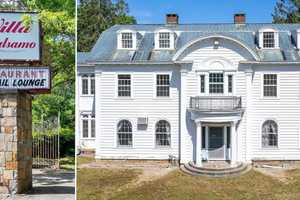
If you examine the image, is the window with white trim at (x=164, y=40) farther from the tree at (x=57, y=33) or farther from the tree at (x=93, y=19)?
the tree at (x=57, y=33)

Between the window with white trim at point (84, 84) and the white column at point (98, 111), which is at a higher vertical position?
the window with white trim at point (84, 84)

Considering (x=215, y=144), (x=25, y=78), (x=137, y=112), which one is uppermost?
(x=25, y=78)

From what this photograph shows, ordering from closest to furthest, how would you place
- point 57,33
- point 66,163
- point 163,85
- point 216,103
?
1. point 163,85
2. point 216,103
3. point 57,33
4. point 66,163

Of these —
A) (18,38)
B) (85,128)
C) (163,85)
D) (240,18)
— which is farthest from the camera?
(18,38)

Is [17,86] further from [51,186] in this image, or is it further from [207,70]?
[207,70]

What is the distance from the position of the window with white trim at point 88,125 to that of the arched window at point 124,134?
0.22 m

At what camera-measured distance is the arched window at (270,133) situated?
16.5 feet

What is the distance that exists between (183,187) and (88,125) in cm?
101

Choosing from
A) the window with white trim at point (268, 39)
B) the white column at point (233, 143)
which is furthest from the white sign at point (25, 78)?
the window with white trim at point (268, 39)

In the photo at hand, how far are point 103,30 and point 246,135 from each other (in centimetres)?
148

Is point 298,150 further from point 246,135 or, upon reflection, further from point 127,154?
point 127,154

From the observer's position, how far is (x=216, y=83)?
5262 mm

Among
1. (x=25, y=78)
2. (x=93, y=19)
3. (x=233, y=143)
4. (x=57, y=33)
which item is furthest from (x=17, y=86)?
(x=233, y=143)

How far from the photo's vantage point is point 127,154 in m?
5.31
